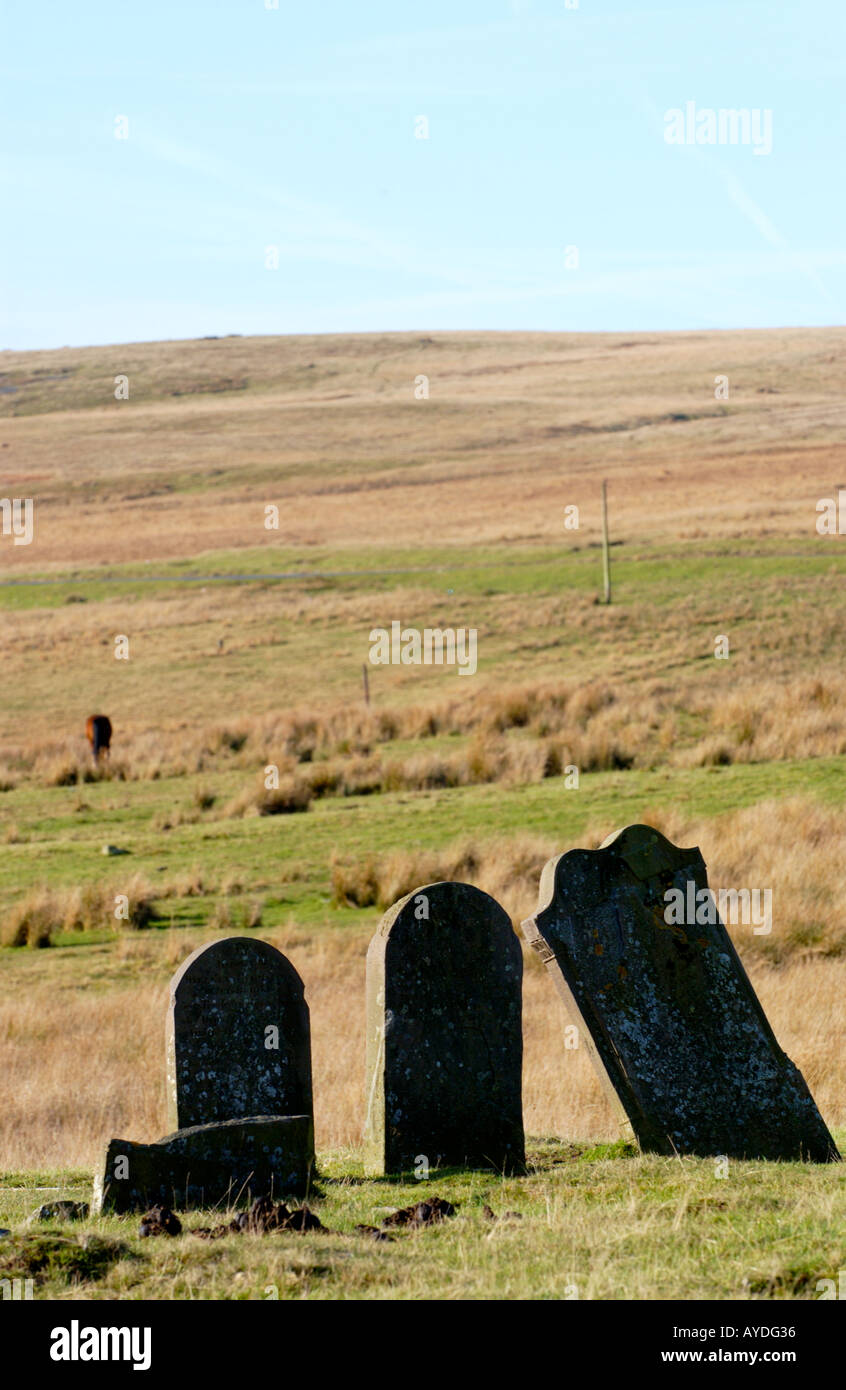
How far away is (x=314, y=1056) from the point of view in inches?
462

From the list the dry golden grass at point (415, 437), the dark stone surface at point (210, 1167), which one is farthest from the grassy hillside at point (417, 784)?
the dry golden grass at point (415, 437)

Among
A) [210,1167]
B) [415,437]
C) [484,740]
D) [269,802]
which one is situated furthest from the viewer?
[415,437]

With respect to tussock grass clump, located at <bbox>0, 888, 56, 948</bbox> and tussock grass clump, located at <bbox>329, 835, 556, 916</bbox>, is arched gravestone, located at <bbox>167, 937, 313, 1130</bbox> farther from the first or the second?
tussock grass clump, located at <bbox>0, 888, 56, 948</bbox>

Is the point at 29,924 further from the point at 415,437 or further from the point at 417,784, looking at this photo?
the point at 415,437

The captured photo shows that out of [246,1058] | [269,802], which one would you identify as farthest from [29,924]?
[246,1058]

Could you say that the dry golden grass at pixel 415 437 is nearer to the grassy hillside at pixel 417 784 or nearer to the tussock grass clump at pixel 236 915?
the grassy hillside at pixel 417 784

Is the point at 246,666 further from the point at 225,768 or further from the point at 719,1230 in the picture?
the point at 719,1230

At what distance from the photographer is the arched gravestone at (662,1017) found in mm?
8219

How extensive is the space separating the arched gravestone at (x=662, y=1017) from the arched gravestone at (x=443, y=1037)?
34cm

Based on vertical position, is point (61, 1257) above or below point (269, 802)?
above

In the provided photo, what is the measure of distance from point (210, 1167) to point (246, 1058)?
3.05 feet

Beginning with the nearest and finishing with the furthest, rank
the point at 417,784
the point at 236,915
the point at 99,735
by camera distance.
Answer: the point at 236,915, the point at 417,784, the point at 99,735
